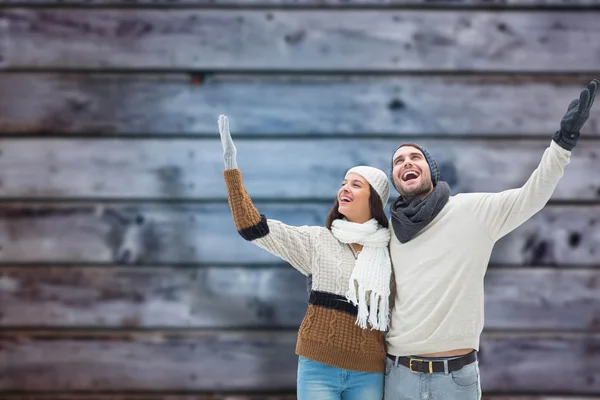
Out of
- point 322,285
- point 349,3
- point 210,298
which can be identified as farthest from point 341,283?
point 349,3

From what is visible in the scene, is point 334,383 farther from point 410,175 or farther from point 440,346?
point 410,175

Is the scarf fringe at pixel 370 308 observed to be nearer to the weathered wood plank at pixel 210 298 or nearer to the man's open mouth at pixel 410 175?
the man's open mouth at pixel 410 175

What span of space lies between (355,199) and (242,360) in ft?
3.17

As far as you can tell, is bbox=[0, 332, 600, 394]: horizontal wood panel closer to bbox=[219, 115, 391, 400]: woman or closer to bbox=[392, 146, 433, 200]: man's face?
bbox=[219, 115, 391, 400]: woman

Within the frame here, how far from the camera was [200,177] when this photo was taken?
227 cm

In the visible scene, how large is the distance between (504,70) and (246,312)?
1565 mm

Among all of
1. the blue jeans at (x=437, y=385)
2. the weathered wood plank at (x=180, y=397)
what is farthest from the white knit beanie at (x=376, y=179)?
the weathered wood plank at (x=180, y=397)

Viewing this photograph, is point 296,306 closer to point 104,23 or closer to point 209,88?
point 209,88

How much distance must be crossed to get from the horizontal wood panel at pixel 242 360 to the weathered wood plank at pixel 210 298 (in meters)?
0.06

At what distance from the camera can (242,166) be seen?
7.44ft

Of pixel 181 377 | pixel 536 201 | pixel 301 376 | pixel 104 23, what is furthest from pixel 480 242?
pixel 104 23

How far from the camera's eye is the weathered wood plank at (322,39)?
7.44 feet

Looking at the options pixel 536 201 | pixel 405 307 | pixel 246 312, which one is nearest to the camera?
pixel 536 201

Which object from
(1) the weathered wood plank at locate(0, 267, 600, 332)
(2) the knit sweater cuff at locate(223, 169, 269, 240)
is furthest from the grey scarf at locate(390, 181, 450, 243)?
(1) the weathered wood plank at locate(0, 267, 600, 332)
